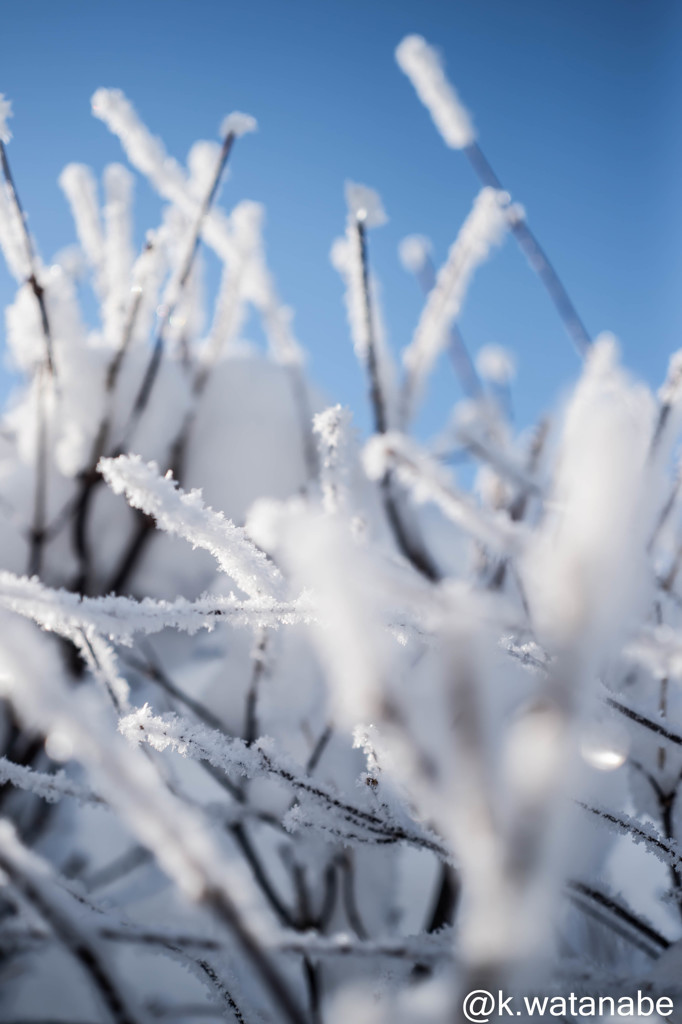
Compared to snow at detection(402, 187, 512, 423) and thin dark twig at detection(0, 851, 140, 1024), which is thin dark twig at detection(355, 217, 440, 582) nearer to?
snow at detection(402, 187, 512, 423)

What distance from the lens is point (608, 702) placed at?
0.34m

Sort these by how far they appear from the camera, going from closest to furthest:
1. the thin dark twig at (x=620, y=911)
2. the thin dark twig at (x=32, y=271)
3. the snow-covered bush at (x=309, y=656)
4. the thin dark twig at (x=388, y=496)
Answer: the snow-covered bush at (x=309, y=656), the thin dark twig at (x=620, y=911), the thin dark twig at (x=32, y=271), the thin dark twig at (x=388, y=496)

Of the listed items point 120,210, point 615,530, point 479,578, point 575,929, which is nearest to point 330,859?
point 575,929

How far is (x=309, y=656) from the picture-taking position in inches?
28.7

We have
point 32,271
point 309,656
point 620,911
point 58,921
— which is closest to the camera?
point 58,921

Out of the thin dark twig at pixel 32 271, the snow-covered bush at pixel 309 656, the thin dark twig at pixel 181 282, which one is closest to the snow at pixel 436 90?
the snow-covered bush at pixel 309 656

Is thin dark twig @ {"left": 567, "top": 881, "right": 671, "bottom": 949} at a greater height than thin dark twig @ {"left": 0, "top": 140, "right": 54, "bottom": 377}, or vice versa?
thin dark twig @ {"left": 0, "top": 140, "right": 54, "bottom": 377}

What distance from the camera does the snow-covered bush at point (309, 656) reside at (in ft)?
0.47

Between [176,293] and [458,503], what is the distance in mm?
553

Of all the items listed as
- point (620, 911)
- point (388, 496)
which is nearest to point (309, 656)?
point (388, 496)

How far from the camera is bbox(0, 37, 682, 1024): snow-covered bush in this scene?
0.14m

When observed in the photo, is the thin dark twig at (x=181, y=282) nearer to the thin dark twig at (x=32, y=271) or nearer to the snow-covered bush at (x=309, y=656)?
the snow-covered bush at (x=309, y=656)

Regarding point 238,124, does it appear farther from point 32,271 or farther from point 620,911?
point 620,911

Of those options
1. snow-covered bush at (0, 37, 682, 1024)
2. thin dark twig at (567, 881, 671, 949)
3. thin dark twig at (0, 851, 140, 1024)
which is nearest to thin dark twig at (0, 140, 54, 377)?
snow-covered bush at (0, 37, 682, 1024)
